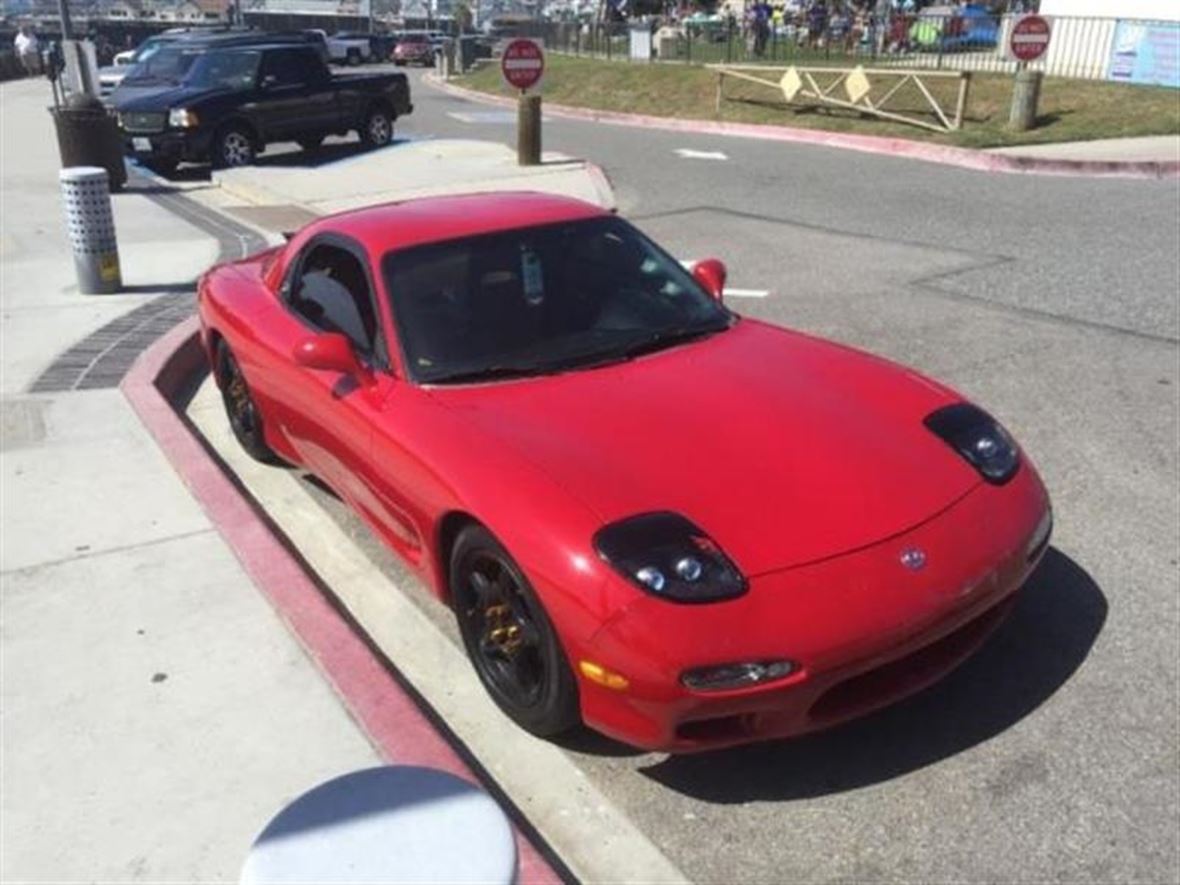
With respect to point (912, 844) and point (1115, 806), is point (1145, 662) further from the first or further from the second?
point (912, 844)

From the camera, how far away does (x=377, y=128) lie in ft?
58.4

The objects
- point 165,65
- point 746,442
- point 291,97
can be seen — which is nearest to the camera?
point 746,442

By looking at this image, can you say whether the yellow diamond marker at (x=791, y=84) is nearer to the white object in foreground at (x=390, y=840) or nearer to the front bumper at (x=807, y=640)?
the front bumper at (x=807, y=640)

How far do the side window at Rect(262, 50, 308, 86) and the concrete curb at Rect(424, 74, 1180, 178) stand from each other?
7.90m

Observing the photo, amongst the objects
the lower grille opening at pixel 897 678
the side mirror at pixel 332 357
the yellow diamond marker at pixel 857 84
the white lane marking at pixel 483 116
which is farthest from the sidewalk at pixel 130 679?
the white lane marking at pixel 483 116

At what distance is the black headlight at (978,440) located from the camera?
11.2 ft

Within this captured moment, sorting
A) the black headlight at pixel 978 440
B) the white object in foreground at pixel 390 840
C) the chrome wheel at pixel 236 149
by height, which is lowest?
the chrome wheel at pixel 236 149

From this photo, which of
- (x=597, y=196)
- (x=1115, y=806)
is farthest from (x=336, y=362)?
(x=597, y=196)

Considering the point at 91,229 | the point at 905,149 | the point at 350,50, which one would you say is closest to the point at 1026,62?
the point at 905,149

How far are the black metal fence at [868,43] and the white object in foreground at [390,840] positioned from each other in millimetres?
22421

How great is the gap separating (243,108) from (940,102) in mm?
11896

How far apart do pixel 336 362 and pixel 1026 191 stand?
1115 cm

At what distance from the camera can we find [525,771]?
3.20 meters

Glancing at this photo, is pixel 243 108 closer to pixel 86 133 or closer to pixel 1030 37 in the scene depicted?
pixel 86 133
